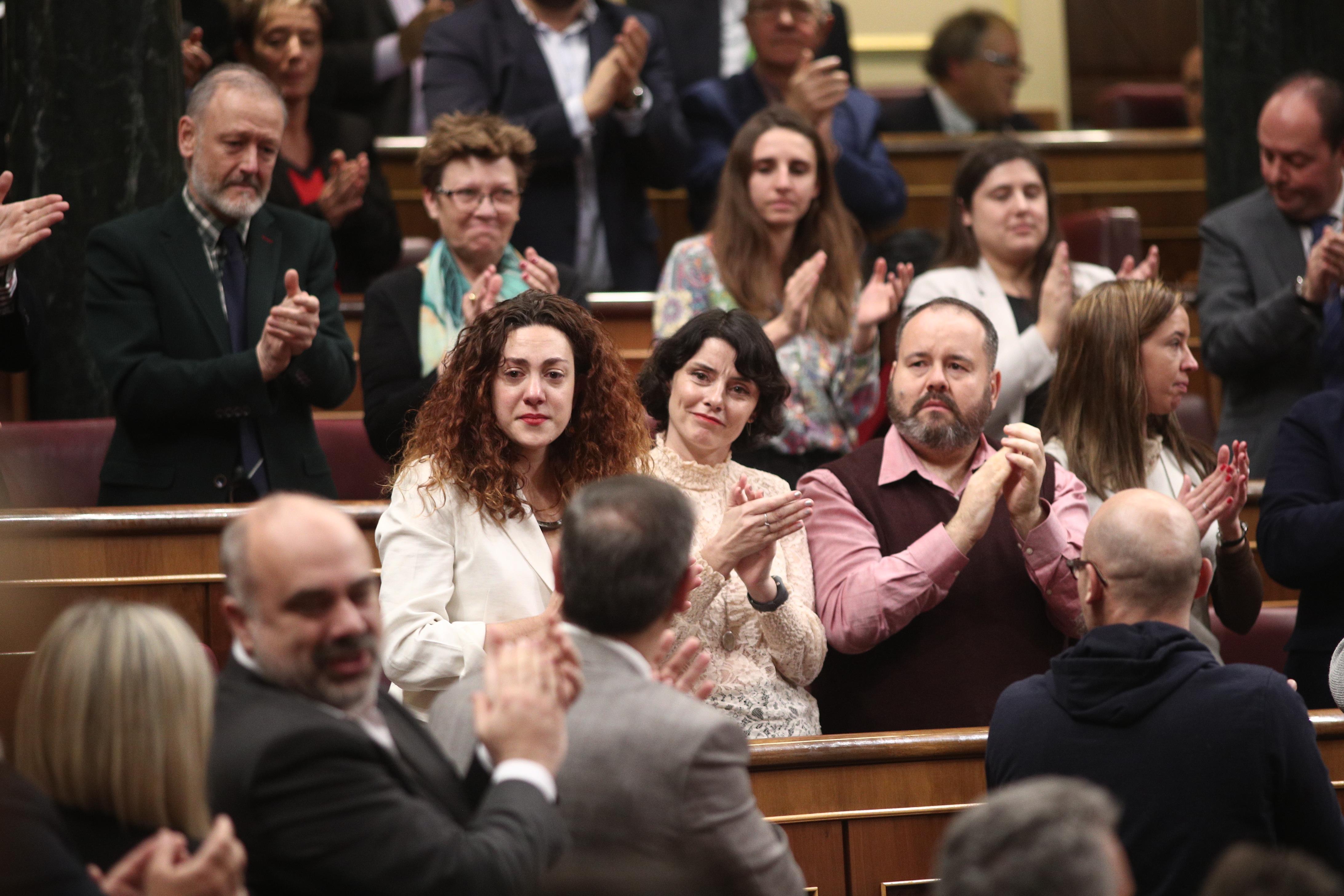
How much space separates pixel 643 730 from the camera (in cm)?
159

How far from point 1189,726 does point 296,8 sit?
3054 millimetres

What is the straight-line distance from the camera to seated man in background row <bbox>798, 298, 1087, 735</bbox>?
2523 mm

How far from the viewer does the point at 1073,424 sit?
2930mm

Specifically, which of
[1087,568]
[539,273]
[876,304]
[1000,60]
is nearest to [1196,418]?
[876,304]

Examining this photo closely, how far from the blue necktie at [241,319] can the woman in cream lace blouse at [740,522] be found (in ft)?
2.61

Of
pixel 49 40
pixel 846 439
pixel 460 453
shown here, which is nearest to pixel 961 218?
pixel 846 439

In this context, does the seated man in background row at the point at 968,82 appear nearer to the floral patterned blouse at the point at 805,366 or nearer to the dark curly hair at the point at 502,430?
the floral patterned blouse at the point at 805,366

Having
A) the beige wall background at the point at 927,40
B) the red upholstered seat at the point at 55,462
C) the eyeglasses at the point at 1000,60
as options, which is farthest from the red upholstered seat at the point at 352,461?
the beige wall background at the point at 927,40

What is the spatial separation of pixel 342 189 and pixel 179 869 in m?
2.72

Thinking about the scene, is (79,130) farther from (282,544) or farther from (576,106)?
(282,544)

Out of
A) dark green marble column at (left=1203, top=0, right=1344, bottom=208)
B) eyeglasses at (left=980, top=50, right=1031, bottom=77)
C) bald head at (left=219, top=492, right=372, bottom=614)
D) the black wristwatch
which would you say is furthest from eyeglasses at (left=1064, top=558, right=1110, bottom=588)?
eyeglasses at (left=980, top=50, right=1031, bottom=77)

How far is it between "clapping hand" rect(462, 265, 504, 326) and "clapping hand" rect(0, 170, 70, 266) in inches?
30.2

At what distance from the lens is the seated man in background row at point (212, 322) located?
2.97m

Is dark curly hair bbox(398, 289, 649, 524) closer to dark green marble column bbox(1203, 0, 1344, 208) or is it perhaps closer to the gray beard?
the gray beard
